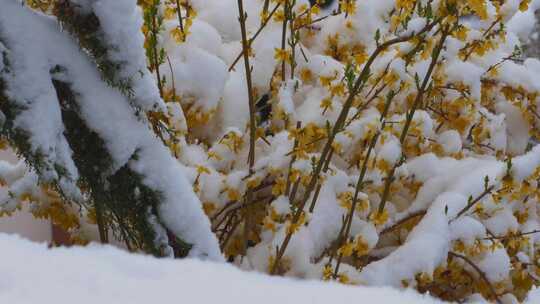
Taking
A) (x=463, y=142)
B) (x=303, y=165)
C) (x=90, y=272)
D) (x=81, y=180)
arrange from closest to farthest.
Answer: (x=90, y=272) < (x=81, y=180) < (x=303, y=165) < (x=463, y=142)

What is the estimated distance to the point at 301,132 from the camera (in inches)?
74.6

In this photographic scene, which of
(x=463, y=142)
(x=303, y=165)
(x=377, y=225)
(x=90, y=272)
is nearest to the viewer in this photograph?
(x=90, y=272)

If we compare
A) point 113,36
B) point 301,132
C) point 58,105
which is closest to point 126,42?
point 113,36

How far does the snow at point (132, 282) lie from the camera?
591 millimetres

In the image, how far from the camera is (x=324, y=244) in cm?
212

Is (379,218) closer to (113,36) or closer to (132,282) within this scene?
(113,36)

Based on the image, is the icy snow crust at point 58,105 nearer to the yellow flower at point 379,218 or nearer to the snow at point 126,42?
the snow at point 126,42

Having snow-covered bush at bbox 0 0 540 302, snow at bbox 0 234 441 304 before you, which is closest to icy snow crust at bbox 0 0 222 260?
snow-covered bush at bbox 0 0 540 302

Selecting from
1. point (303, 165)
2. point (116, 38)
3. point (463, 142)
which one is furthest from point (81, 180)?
point (463, 142)

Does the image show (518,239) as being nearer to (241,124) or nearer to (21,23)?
(241,124)

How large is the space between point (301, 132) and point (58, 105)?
2.64 feet

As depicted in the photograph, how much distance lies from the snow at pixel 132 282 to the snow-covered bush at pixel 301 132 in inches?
24.1

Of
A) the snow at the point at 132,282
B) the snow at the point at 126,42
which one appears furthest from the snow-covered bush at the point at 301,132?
the snow at the point at 132,282

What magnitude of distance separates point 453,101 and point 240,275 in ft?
5.70
